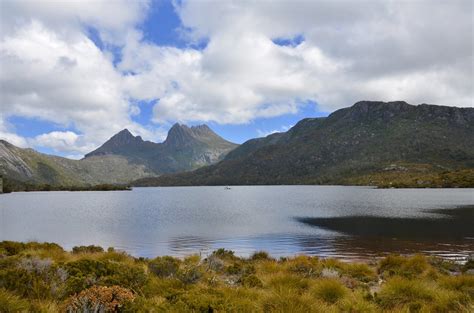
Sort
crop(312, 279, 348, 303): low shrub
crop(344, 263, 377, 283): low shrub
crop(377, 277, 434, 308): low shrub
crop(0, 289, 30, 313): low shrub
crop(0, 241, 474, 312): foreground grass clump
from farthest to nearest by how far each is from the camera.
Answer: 1. crop(344, 263, 377, 283): low shrub
2. crop(312, 279, 348, 303): low shrub
3. crop(377, 277, 434, 308): low shrub
4. crop(0, 241, 474, 312): foreground grass clump
5. crop(0, 289, 30, 313): low shrub

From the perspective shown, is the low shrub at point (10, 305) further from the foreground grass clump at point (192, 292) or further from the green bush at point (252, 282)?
the green bush at point (252, 282)

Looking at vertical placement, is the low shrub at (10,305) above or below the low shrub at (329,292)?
above

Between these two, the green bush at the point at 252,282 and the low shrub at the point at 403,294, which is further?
the green bush at the point at 252,282

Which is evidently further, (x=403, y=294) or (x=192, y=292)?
(x=403, y=294)

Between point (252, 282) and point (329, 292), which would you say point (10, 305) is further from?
point (329, 292)

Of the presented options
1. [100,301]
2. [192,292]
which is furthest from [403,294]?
[100,301]

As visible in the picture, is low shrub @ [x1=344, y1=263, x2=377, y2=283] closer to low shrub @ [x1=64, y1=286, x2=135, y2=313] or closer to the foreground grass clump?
the foreground grass clump

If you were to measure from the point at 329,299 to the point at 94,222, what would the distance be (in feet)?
203

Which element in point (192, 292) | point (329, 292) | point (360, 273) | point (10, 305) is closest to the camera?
point (10, 305)

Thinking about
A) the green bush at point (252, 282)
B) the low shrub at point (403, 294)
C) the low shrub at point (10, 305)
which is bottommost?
the green bush at point (252, 282)

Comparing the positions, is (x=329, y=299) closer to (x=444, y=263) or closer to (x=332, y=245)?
(x=444, y=263)

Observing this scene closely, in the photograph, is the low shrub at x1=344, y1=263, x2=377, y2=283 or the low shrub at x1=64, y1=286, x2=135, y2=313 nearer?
the low shrub at x1=64, y1=286, x2=135, y2=313

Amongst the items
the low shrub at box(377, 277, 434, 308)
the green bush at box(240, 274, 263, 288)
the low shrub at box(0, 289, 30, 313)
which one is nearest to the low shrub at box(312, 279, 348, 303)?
the low shrub at box(377, 277, 434, 308)

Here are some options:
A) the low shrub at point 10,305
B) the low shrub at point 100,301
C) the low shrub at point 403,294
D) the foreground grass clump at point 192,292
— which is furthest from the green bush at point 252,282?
the low shrub at point 10,305
